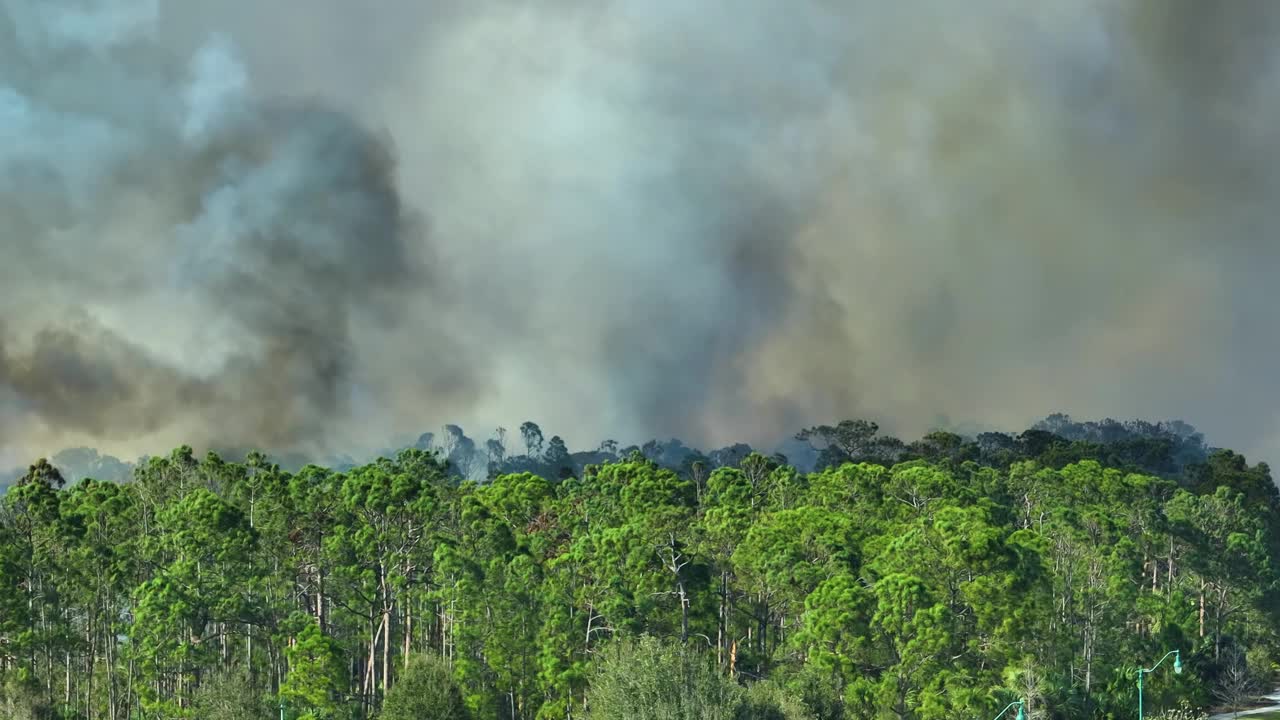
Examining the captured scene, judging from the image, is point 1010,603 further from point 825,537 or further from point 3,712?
point 3,712

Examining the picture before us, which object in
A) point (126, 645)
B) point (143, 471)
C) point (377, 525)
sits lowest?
point (126, 645)

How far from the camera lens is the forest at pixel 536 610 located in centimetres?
9544

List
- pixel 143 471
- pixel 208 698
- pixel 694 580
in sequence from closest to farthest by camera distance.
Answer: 1. pixel 208 698
2. pixel 694 580
3. pixel 143 471

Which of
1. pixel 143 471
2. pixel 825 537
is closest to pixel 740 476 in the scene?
pixel 825 537

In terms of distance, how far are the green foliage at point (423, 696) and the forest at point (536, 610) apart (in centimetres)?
18

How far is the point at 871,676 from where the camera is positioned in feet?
328

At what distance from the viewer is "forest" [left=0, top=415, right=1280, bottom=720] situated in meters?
95.4

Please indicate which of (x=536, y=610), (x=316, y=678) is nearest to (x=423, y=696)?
(x=316, y=678)

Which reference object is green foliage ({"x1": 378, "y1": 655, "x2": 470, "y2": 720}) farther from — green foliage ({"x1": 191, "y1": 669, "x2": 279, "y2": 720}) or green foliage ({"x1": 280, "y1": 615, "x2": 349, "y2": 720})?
green foliage ({"x1": 191, "y1": 669, "x2": 279, "y2": 720})

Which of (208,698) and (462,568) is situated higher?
(462,568)

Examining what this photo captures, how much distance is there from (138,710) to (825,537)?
5689 cm

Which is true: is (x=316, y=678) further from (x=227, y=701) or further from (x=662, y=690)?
(x=662, y=690)

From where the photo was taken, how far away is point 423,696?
311 ft

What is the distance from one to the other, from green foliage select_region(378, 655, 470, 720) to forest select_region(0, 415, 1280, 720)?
0.18 m
